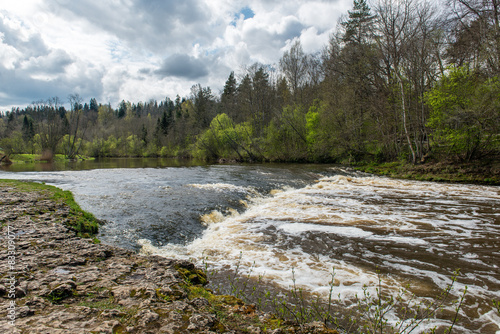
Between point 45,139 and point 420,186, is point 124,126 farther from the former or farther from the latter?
point 420,186

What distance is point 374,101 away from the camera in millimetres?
22938

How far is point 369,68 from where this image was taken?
2358cm

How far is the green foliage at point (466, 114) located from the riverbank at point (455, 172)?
3.43 ft

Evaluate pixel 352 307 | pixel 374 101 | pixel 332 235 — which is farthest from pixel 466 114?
pixel 352 307

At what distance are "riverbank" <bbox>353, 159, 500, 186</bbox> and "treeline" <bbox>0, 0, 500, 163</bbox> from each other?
3.36 ft

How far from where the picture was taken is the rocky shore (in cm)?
234

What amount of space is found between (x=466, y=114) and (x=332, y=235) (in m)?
13.1

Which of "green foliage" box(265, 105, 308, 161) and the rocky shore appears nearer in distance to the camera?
the rocky shore

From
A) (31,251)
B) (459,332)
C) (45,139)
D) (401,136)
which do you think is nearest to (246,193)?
(31,251)

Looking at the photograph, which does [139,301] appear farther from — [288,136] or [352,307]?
[288,136]

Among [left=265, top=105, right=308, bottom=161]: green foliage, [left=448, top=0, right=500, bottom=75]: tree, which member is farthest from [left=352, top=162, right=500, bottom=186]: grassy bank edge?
[left=265, top=105, right=308, bottom=161]: green foliage

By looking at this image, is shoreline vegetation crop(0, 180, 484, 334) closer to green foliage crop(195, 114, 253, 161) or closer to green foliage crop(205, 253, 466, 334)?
green foliage crop(205, 253, 466, 334)

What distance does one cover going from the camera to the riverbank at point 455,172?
47.7ft

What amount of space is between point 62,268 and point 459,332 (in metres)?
5.66
